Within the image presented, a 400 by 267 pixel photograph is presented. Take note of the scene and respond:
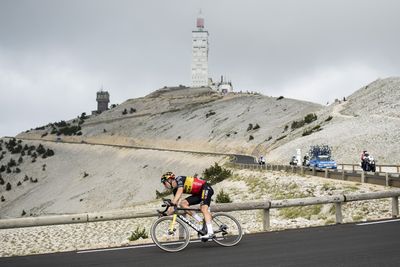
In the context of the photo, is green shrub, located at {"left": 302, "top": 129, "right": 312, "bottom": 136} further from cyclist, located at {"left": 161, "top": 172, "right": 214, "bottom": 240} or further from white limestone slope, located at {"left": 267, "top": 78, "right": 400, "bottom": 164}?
cyclist, located at {"left": 161, "top": 172, "right": 214, "bottom": 240}

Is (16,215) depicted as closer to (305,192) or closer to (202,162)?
(202,162)

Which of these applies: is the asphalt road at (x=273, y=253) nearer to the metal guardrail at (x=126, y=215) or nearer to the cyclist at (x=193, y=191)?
the cyclist at (x=193, y=191)

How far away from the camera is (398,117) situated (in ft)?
226

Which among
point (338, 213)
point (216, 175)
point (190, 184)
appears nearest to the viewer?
point (190, 184)

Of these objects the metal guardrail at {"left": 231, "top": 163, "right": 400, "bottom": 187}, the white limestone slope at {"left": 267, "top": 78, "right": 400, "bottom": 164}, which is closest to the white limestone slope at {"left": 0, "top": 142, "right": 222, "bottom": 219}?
the white limestone slope at {"left": 267, "top": 78, "right": 400, "bottom": 164}

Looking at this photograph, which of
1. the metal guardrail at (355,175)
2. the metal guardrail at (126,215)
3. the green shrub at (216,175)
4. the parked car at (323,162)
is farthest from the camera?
the green shrub at (216,175)

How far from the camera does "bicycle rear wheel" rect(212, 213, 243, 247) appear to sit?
35.8ft

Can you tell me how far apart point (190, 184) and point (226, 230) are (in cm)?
144

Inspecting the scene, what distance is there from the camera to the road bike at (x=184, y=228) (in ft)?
35.0

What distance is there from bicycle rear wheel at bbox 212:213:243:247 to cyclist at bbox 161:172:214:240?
0.99ft

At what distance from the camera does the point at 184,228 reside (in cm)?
1095

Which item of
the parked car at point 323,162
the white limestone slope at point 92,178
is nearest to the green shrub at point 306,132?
the white limestone slope at point 92,178

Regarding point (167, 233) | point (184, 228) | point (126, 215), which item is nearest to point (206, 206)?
point (184, 228)

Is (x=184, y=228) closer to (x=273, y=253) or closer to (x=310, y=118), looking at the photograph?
(x=273, y=253)
